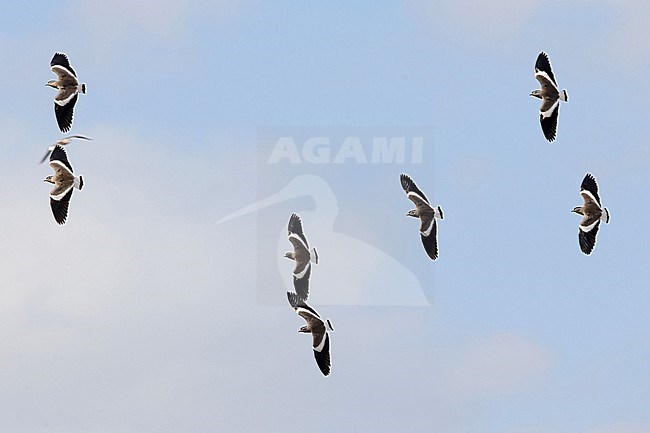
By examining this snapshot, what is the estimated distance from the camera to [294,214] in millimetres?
49938

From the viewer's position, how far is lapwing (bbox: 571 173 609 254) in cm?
4841

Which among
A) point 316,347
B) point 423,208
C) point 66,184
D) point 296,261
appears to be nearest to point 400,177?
point 423,208

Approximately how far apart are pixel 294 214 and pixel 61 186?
8.12 m

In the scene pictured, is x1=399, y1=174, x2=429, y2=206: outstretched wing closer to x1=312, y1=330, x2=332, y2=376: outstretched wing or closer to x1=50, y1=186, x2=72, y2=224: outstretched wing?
x1=312, y1=330, x2=332, y2=376: outstretched wing

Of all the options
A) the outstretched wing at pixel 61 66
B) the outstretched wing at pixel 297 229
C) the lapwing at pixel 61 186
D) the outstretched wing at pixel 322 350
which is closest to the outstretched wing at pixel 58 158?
the lapwing at pixel 61 186

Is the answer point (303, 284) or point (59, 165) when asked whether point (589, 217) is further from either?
point (59, 165)

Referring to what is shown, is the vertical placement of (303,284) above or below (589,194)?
below

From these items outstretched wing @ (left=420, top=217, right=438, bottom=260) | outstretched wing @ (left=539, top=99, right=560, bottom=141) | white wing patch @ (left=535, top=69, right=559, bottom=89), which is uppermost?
white wing patch @ (left=535, top=69, right=559, bottom=89)

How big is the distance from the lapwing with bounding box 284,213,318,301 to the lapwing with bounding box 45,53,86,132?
8.39 meters

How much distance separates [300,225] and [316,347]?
6.20 m

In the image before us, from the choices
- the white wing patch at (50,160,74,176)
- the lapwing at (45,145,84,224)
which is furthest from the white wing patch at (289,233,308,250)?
the white wing patch at (50,160,74,176)

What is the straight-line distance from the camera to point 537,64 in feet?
160

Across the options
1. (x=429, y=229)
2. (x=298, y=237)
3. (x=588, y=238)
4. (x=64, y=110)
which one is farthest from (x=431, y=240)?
(x=64, y=110)

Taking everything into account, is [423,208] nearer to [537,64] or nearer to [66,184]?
[537,64]
